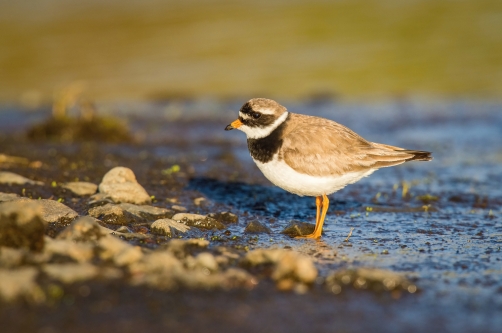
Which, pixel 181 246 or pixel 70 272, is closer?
pixel 70 272

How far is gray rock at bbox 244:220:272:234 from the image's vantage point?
25.9 ft

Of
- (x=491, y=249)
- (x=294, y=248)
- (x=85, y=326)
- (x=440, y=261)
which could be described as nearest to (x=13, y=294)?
(x=85, y=326)

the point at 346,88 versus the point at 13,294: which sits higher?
the point at 346,88

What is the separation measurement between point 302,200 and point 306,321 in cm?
471

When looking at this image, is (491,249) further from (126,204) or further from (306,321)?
(126,204)

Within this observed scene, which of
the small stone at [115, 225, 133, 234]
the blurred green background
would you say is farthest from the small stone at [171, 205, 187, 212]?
the blurred green background

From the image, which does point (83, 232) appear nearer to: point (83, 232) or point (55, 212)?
point (83, 232)

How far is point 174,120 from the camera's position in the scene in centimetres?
1595

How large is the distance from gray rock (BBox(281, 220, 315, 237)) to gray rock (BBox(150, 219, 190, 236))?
4.05 feet

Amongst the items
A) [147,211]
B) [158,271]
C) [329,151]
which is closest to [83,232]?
[158,271]

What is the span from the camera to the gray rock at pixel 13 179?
360 inches

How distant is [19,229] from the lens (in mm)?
5816

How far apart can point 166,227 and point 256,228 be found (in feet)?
3.75

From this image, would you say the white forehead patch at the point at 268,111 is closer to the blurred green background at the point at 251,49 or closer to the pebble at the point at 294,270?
the pebble at the point at 294,270
